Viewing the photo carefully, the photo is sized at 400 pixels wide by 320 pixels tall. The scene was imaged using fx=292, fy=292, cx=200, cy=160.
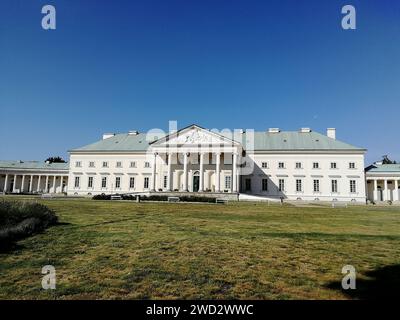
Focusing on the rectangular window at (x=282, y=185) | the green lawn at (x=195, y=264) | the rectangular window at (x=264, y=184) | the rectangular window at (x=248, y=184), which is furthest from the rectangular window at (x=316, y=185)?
the green lawn at (x=195, y=264)

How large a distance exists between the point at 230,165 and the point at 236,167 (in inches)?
156

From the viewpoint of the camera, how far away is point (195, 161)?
4628 centimetres

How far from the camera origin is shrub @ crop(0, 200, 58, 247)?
25.6 feet

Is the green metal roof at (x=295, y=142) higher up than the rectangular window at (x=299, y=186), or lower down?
higher up

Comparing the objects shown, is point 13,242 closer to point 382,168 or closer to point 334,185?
point 334,185

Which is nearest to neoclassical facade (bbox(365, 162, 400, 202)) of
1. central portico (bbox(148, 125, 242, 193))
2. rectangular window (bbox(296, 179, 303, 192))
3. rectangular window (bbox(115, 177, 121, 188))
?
rectangular window (bbox(296, 179, 303, 192))

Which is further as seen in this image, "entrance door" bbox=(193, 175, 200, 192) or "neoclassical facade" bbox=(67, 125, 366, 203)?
"entrance door" bbox=(193, 175, 200, 192)

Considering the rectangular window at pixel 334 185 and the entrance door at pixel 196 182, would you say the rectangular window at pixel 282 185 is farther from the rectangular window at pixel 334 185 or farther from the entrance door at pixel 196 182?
the entrance door at pixel 196 182

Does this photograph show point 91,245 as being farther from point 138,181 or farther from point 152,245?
point 138,181

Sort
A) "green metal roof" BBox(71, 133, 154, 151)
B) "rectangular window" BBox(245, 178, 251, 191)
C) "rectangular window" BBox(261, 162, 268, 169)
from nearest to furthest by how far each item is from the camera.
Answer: "rectangular window" BBox(261, 162, 268, 169) < "rectangular window" BBox(245, 178, 251, 191) < "green metal roof" BBox(71, 133, 154, 151)

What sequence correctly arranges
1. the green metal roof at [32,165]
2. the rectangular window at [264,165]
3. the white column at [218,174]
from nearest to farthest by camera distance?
the white column at [218,174] → the rectangular window at [264,165] → the green metal roof at [32,165]

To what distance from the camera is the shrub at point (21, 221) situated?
779cm

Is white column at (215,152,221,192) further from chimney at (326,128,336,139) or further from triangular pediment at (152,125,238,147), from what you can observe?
chimney at (326,128,336,139)

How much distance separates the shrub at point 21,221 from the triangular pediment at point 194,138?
3303 cm
